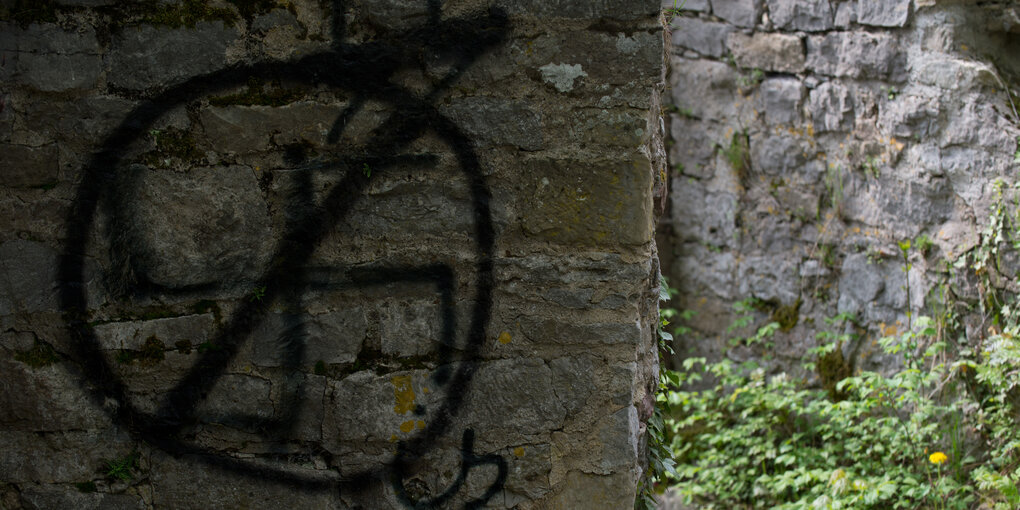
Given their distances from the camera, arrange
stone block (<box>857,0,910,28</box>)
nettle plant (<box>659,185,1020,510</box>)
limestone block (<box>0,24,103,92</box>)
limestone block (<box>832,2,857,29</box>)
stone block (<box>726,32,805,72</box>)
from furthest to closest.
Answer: stone block (<box>726,32,805,72</box>), limestone block (<box>832,2,857,29</box>), stone block (<box>857,0,910,28</box>), nettle plant (<box>659,185,1020,510</box>), limestone block (<box>0,24,103,92</box>)

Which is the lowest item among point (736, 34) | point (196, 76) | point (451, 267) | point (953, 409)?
point (953, 409)

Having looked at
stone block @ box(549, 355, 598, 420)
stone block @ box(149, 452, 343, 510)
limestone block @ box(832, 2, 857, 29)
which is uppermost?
limestone block @ box(832, 2, 857, 29)

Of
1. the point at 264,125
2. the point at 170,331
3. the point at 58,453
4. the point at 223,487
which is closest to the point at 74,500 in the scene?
the point at 58,453

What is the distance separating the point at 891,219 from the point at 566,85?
2740 mm

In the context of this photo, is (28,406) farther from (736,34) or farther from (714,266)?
(736,34)

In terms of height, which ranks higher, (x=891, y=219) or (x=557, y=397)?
(x=891, y=219)

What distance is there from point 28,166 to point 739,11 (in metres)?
3.64

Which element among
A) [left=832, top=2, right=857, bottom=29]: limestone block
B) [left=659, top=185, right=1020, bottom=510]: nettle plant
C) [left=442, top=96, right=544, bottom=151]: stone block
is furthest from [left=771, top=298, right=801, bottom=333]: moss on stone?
[left=442, top=96, right=544, bottom=151]: stone block

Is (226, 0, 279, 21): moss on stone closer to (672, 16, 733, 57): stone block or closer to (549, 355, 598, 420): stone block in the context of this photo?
(549, 355, 598, 420): stone block

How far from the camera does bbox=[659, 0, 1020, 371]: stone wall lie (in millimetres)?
3551

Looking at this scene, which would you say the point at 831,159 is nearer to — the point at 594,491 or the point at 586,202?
the point at 586,202

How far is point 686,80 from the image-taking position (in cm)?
434

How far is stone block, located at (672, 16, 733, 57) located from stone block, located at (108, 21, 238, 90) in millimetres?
3109

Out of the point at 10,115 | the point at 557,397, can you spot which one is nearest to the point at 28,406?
the point at 10,115
